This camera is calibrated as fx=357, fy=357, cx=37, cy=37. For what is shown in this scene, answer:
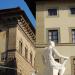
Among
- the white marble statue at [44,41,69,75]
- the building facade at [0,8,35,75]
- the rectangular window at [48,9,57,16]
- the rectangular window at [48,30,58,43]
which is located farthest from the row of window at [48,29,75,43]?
the white marble statue at [44,41,69,75]

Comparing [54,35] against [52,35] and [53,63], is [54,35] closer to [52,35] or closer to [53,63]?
[52,35]

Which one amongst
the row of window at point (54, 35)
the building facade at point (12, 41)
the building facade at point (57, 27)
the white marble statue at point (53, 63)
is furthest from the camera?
the building facade at point (12, 41)

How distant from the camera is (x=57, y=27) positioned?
34656 millimetres

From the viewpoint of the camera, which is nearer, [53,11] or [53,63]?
[53,63]

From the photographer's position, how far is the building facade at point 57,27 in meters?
33.8

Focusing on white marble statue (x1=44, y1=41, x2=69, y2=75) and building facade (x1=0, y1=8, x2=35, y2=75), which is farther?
building facade (x1=0, y1=8, x2=35, y2=75)

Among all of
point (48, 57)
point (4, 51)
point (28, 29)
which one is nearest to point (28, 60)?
point (28, 29)

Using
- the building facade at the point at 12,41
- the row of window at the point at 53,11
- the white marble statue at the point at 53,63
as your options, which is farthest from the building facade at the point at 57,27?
the white marble statue at the point at 53,63

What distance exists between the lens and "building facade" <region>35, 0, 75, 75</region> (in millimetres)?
33812

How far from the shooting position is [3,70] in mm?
42312

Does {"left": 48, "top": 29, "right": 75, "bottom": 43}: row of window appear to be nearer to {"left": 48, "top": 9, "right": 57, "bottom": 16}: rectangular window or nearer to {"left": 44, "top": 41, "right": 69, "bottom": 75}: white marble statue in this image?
{"left": 48, "top": 9, "right": 57, "bottom": 16}: rectangular window

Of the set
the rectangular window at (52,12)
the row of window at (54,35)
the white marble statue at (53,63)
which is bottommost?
the white marble statue at (53,63)

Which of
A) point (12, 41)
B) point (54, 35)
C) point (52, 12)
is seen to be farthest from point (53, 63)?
point (12, 41)

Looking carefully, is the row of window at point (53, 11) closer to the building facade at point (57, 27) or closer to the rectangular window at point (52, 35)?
the building facade at point (57, 27)
